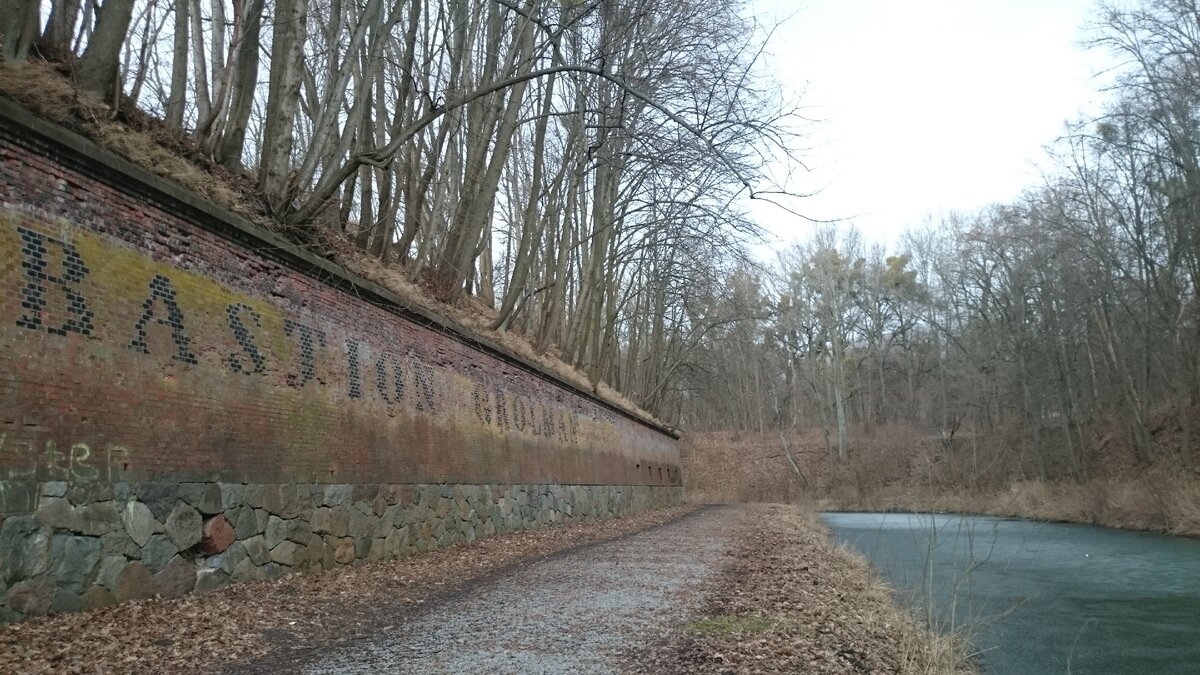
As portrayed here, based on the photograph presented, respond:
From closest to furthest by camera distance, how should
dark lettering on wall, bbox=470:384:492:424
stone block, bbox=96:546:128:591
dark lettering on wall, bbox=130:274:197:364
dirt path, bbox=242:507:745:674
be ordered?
1. dirt path, bbox=242:507:745:674
2. stone block, bbox=96:546:128:591
3. dark lettering on wall, bbox=130:274:197:364
4. dark lettering on wall, bbox=470:384:492:424

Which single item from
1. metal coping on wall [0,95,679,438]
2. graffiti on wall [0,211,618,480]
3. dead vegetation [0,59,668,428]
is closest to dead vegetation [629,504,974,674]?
graffiti on wall [0,211,618,480]

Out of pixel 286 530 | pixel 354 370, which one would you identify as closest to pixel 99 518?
pixel 286 530

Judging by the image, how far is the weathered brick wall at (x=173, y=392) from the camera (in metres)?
5.45

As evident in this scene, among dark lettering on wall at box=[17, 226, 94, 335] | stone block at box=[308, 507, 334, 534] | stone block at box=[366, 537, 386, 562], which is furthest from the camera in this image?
stone block at box=[366, 537, 386, 562]

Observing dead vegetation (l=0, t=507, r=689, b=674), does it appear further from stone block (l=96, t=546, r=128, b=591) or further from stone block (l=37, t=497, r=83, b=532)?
stone block (l=37, t=497, r=83, b=532)

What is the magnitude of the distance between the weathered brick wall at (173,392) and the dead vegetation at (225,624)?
29cm

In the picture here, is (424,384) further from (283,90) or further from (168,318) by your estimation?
(168,318)

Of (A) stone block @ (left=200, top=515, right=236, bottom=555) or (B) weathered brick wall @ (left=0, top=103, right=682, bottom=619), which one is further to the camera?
(A) stone block @ (left=200, top=515, right=236, bottom=555)

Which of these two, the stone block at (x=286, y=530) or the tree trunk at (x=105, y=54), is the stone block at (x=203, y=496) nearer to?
the stone block at (x=286, y=530)

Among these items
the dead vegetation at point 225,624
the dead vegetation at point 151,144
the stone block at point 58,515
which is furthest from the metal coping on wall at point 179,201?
the dead vegetation at point 225,624

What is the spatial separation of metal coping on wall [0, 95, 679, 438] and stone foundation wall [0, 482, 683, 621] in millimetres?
2308

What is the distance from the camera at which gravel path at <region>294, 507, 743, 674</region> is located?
4.99 metres

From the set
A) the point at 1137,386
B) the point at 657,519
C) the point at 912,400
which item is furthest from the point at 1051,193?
the point at 912,400

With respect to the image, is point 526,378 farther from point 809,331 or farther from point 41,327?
point 809,331
